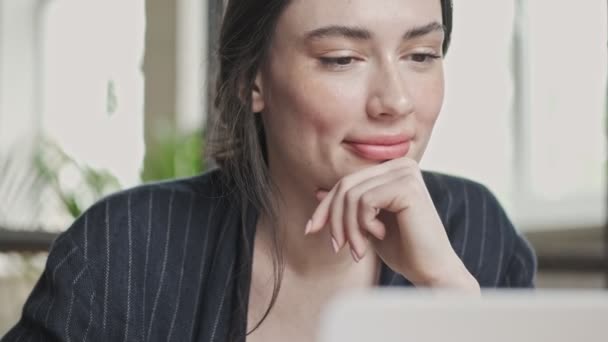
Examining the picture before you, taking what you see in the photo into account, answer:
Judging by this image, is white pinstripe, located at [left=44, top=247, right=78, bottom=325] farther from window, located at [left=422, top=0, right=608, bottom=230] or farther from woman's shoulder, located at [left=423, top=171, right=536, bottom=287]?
window, located at [left=422, top=0, right=608, bottom=230]

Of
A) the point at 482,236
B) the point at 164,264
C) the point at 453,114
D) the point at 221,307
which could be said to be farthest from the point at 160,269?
the point at 453,114

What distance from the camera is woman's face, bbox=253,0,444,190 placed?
1.40m

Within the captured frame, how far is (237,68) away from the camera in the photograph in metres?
1.61

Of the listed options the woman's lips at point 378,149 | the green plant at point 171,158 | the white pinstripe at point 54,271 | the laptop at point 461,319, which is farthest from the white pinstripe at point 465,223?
the green plant at point 171,158

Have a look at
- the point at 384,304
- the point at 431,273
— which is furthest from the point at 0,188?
the point at 384,304

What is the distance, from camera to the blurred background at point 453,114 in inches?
139

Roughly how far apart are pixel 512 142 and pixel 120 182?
2.48 metres

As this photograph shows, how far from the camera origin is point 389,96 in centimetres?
137

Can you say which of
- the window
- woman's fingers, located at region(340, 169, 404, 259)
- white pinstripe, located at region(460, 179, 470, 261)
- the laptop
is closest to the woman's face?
woman's fingers, located at region(340, 169, 404, 259)

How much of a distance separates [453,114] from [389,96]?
3562 millimetres

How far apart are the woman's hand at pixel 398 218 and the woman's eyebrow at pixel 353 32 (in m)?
0.21

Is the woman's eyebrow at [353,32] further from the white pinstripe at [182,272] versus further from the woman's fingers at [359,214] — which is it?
the white pinstripe at [182,272]

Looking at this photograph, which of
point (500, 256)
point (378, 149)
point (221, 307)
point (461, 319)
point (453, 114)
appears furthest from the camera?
point (453, 114)

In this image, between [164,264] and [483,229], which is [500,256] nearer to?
[483,229]
